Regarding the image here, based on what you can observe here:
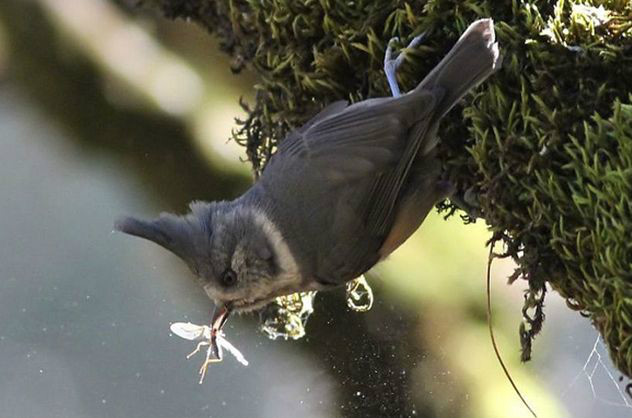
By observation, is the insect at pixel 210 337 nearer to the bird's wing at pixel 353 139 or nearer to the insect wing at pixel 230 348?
the insect wing at pixel 230 348

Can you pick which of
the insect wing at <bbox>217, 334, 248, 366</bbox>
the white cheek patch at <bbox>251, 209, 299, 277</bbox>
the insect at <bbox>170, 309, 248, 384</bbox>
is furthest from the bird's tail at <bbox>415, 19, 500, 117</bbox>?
the insect wing at <bbox>217, 334, 248, 366</bbox>

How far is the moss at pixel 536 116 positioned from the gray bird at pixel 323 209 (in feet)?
0.33

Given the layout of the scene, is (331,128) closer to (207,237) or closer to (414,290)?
(207,237)

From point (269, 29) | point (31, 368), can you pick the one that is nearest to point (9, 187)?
point (31, 368)

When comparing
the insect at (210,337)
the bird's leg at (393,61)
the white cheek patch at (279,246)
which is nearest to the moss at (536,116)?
the bird's leg at (393,61)

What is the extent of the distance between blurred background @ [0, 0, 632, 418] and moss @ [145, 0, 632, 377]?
0.47 m

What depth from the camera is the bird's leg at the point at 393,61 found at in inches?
101

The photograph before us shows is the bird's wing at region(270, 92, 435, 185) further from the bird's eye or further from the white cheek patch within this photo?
the bird's eye

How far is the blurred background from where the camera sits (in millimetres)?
3182

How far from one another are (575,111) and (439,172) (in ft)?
1.51

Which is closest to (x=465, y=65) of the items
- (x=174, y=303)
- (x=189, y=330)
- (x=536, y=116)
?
(x=536, y=116)

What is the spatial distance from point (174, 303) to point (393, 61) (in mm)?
1303

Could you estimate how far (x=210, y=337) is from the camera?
2.83 meters

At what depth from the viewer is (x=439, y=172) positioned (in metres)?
2.67
